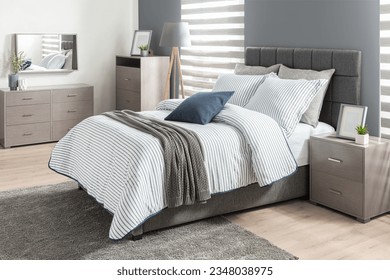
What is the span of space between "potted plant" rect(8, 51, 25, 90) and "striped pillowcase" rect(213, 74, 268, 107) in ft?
8.49

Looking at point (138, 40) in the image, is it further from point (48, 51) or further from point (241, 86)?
point (241, 86)

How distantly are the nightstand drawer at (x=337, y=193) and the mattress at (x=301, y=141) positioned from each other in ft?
0.44

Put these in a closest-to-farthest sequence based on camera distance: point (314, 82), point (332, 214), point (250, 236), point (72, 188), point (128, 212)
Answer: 1. point (128, 212)
2. point (250, 236)
3. point (332, 214)
4. point (314, 82)
5. point (72, 188)

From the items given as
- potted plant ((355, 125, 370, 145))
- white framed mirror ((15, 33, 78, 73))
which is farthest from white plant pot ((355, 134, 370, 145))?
white framed mirror ((15, 33, 78, 73))

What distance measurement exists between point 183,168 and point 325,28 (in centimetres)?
190

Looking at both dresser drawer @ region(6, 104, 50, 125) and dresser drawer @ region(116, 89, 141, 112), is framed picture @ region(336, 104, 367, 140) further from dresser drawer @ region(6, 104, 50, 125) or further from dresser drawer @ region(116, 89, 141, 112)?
→ dresser drawer @ region(6, 104, 50, 125)

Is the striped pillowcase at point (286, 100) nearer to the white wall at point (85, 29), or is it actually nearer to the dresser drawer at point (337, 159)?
the dresser drawer at point (337, 159)

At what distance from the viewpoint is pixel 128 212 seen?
292 cm

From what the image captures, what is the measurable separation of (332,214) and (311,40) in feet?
5.07

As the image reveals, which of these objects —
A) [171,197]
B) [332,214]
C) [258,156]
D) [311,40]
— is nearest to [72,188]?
[171,197]

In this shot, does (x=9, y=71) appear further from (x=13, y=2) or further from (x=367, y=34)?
(x=367, y=34)

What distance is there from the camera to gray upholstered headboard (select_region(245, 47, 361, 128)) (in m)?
3.89

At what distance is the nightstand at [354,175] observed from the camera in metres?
3.40

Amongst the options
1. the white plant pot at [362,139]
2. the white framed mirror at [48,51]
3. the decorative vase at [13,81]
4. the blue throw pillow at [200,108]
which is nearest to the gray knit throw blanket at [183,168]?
the blue throw pillow at [200,108]
